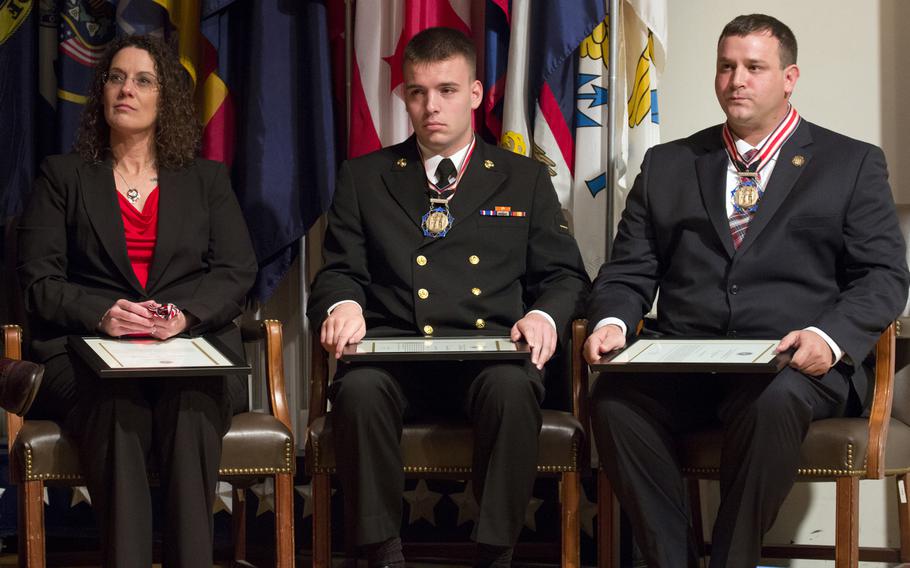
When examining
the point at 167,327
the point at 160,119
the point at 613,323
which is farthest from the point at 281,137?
the point at 613,323

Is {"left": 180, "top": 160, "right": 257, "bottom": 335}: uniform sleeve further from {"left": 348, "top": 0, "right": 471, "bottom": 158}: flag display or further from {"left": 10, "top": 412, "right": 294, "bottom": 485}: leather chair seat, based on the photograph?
{"left": 348, "top": 0, "right": 471, "bottom": 158}: flag display

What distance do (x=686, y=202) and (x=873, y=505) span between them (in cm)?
140

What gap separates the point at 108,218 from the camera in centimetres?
355

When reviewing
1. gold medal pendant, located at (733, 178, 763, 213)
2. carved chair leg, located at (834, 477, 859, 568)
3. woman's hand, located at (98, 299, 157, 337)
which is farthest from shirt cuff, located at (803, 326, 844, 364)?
woman's hand, located at (98, 299, 157, 337)

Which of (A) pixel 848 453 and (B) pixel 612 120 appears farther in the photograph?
(B) pixel 612 120

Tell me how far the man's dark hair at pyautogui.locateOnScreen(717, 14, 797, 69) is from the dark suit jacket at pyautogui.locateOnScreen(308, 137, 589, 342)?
0.70 m

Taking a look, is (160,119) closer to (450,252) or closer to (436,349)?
(450,252)

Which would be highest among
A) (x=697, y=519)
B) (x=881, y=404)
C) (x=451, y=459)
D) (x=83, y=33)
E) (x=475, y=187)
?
(x=83, y=33)

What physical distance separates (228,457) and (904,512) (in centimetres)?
192

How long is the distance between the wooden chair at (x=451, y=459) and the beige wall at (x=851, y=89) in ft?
3.88

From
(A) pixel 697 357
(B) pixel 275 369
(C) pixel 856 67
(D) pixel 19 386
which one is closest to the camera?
(D) pixel 19 386

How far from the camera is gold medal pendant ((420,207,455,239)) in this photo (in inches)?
140

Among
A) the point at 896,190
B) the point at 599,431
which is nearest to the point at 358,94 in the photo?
the point at 599,431

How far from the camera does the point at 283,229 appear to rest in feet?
13.5
